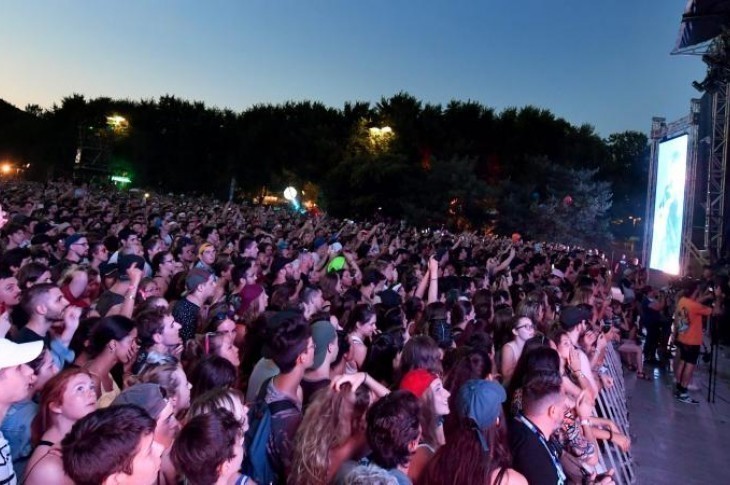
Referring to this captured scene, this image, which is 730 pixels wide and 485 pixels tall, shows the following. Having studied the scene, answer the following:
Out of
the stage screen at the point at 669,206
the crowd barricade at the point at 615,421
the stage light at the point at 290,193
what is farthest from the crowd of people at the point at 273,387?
the stage light at the point at 290,193

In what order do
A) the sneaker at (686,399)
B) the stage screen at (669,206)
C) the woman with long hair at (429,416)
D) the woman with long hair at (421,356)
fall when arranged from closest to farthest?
1. the woman with long hair at (429,416)
2. the woman with long hair at (421,356)
3. the sneaker at (686,399)
4. the stage screen at (669,206)

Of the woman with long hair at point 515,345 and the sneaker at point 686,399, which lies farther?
the sneaker at point 686,399

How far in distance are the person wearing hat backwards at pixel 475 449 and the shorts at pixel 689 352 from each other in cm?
668

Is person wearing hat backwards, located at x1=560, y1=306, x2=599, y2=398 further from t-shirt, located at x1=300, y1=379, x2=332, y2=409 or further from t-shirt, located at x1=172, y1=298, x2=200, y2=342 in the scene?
t-shirt, located at x1=172, y1=298, x2=200, y2=342

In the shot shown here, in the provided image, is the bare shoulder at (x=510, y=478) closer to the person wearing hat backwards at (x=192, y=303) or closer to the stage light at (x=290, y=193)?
the person wearing hat backwards at (x=192, y=303)

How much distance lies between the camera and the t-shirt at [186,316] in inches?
187

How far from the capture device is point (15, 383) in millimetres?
2449

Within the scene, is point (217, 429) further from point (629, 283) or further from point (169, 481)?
point (629, 283)

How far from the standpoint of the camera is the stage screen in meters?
15.2

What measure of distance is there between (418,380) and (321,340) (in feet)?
2.27

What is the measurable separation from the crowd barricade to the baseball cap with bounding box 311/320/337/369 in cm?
213

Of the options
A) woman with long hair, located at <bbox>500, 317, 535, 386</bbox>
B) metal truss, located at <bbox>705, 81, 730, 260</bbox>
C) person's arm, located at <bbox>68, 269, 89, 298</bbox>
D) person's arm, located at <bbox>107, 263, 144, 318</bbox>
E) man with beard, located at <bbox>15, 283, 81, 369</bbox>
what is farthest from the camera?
metal truss, located at <bbox>705, 81, 730, 260</bbox>

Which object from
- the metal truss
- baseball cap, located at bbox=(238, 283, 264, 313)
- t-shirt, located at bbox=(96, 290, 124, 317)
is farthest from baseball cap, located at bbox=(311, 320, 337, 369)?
the metal truss

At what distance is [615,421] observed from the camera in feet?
19.6
